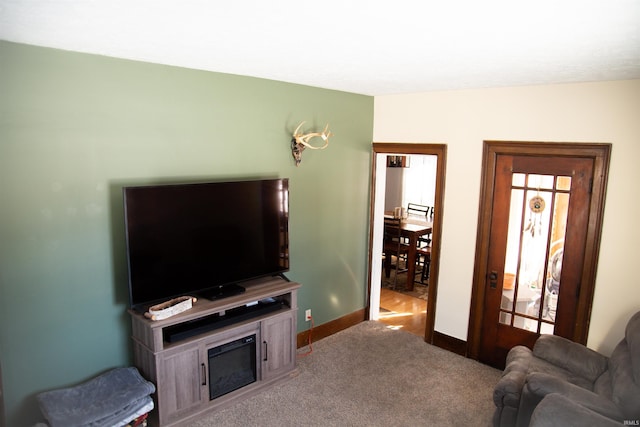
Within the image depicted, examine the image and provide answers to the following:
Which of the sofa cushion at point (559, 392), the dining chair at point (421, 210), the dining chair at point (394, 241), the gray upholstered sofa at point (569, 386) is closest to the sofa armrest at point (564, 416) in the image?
the gray upholstered sofa at point (569, 386)

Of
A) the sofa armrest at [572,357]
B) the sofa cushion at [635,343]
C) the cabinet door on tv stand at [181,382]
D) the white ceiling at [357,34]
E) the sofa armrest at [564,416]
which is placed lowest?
the cabinet door on tv stand at [181,382]

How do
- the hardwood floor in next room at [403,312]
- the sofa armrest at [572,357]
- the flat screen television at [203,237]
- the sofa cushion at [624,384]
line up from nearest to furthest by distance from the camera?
1. the sofa cushion at [624,384]
2. the flat screen television at [203,237]
3. the sofa armrest at [572,357]
4. the hardwood floor in next room at [403,312]

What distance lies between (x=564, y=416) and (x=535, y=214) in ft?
6.27

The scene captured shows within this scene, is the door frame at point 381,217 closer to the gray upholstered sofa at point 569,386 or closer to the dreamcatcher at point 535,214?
the dreamcatcher at point 535,214

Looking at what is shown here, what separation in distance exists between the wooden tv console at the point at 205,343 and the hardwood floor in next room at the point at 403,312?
64.9 inches

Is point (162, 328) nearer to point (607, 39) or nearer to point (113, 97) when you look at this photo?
point (113, 97)

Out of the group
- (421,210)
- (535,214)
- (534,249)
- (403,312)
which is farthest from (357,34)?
(421,210)

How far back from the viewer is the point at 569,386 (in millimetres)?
2645

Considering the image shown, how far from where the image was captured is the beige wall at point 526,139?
3.25m

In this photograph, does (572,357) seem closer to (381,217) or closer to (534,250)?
(534,250)

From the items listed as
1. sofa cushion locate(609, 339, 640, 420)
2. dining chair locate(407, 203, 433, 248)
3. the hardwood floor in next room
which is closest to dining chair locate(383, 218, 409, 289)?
the hardwood floor in next room

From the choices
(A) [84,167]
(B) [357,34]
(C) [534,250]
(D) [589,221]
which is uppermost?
(B) [357,34]

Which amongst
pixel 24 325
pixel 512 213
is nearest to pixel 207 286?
pixel 24 325

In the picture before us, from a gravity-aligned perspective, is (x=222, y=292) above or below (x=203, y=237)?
below
